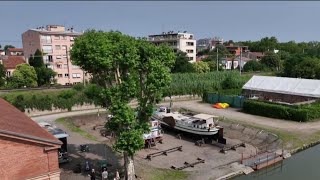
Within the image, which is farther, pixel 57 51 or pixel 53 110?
pixel 57 51

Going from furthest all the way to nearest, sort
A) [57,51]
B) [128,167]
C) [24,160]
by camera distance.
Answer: [57,51] < [128,167] < [24,160]

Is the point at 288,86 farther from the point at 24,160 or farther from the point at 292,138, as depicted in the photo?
the point at 24,160

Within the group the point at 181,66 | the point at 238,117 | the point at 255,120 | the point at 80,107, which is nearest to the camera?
the point at 255,120

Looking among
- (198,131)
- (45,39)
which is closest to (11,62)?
(45,39)

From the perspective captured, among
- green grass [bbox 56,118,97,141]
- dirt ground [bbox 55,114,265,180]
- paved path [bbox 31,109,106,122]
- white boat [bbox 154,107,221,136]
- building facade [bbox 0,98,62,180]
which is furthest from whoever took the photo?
paved path [bbox 31,109,106,122]

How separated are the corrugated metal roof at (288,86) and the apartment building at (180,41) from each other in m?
50.3

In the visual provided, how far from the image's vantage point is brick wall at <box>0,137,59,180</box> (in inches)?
593

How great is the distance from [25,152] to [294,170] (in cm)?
1907

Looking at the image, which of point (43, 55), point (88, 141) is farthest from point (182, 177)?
point (43, 55)

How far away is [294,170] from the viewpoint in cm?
2416

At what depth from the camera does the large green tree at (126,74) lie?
18.0 metres

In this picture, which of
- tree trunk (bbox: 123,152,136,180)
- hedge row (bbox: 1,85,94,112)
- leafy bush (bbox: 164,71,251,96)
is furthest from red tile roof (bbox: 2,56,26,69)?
tree trunk (bbox: 123,152,136,180)

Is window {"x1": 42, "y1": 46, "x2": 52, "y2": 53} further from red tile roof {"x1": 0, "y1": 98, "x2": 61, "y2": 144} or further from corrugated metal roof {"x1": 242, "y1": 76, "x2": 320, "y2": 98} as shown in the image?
red tile roof {"x1": 0, "y1": 98, "x2": 61, "y2": 144}

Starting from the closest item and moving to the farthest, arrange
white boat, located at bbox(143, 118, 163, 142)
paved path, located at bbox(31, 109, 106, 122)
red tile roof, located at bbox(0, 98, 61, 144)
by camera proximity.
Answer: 1. red tile roof, located at bbox(0, 98, 61, 144)
2. white boat, located at bbox(143, 118, 163, 142)
3. paved path, located at bbox(31, 109, 106, 122)
